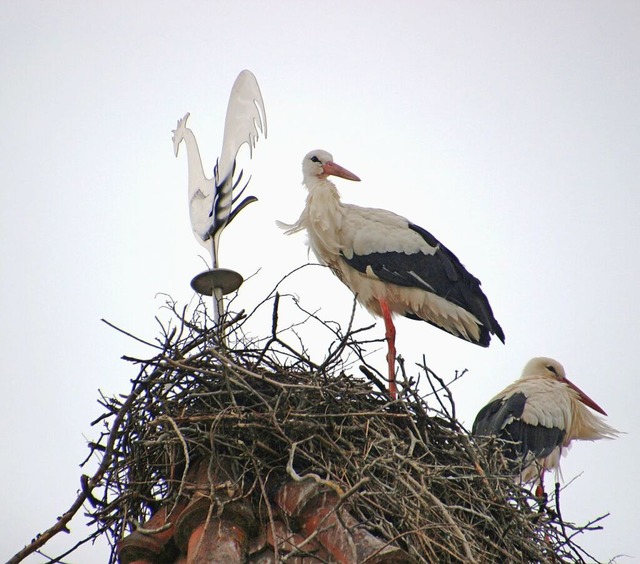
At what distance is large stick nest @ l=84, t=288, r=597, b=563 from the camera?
393cm

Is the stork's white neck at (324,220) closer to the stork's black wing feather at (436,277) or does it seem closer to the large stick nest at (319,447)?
the stork's black wing feather at (436,277)

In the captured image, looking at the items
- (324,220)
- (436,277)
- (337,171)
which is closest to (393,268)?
(436,277)

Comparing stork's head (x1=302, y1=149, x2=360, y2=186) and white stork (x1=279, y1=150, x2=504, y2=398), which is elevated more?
stork's head (x1=302, y1=149, x2=360, y2=186)

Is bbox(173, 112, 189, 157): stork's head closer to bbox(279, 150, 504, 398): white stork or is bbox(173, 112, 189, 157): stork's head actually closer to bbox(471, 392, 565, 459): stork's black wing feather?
bbox(279, 150, 504, 398): white stork

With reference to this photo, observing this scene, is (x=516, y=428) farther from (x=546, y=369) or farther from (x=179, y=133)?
(x=179, y=133)

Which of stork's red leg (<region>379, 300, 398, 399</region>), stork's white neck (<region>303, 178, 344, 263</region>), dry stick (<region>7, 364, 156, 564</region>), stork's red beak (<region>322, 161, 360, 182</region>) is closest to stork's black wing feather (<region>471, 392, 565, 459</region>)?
stork's red leg (<region>379, 300, 398, 399</region>)

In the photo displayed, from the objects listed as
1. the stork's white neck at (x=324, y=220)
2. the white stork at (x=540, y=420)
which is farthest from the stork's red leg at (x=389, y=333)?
the white stork at (x=540, y=420)

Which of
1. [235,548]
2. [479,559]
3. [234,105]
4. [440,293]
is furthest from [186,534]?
[440,293]

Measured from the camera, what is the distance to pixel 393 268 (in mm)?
6359

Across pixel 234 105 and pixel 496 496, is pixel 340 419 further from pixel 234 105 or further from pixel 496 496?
pixel 234 105

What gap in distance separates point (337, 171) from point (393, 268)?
786 mm

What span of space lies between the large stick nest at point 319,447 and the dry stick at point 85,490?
1cm

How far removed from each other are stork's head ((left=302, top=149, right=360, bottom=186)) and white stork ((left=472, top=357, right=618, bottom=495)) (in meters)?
1.66

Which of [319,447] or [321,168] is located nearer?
[319,447]
